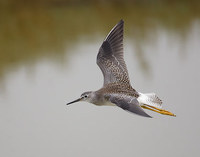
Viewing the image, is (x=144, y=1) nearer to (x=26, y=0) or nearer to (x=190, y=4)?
(x=190, y=4)

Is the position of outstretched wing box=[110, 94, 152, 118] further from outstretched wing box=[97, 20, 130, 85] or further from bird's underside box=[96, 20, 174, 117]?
outstretched wing box=[97, 20, 130, 85]

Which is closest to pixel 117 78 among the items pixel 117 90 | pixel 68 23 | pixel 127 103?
pixel 117 90

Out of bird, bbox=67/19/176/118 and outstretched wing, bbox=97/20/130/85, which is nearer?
bird, bbox=67/19/176/118

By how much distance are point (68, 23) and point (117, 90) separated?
3.69m

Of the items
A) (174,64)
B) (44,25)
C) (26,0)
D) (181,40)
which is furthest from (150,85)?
(26,0)

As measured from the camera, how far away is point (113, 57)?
115 inches

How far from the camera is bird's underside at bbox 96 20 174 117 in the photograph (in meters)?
2.47

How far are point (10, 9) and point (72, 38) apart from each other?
1.28 meters

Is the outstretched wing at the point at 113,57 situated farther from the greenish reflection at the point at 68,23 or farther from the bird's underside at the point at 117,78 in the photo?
the greenish reflection at the point at 68,23

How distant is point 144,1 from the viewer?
6.69 m

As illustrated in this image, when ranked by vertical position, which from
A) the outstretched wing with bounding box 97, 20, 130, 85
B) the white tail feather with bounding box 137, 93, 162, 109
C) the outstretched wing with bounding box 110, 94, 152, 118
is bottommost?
the white tail feather with bounding box 137, 93, 162, 109

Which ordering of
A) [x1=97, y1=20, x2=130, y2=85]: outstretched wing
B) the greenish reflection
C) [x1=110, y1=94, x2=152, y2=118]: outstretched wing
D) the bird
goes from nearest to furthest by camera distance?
[x1=110, y1=94, x2=152, y2=118]: outstretched wing
the bird
[x1=97, y1=20, x2=130, y2=85]: outstretched wing
the greenish reflection

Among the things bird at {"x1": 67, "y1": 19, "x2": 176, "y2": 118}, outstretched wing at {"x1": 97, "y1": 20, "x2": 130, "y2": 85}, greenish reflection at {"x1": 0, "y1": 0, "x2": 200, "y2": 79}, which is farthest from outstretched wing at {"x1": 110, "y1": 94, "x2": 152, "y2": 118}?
greenish reflection at {"x1": 0, "y1": 0, "x2": 200, "y2": 79}

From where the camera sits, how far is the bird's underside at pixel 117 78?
8.10ft
